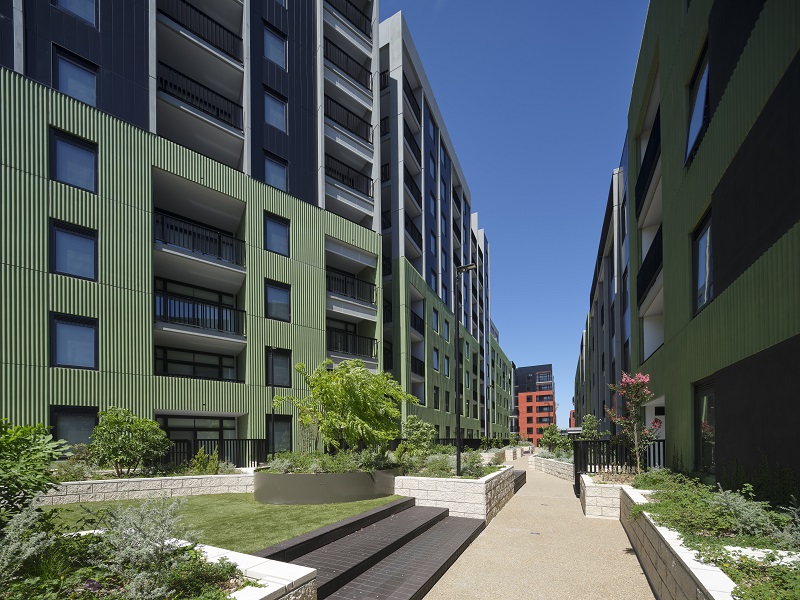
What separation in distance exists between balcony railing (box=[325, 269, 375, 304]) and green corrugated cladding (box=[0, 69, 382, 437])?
4.00 meters

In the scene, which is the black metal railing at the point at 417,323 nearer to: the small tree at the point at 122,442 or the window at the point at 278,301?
the window at the point at 278,301

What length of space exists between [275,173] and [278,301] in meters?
6.38

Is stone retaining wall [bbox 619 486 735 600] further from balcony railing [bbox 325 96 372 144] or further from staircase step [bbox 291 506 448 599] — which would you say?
balcony railing [bbox 325 96 372 144]

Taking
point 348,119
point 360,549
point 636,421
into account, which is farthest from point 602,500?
point 348,119

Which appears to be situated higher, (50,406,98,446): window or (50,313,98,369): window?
(50,313,98,369): window

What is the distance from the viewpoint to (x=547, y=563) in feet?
31.6

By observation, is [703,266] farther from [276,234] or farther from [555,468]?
[555,468]

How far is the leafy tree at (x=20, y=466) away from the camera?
514 centimetres

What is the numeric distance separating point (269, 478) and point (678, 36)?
1648 centimetres

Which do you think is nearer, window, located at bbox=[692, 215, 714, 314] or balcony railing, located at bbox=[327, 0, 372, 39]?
window, located at bbox=[692, 215, 714, 314]

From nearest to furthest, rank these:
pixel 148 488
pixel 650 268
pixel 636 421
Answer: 1. pixel 148 488
2. pixel 636 421
3. pixel 650 268

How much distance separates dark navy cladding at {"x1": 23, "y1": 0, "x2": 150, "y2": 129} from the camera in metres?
16.4

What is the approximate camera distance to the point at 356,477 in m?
13.4

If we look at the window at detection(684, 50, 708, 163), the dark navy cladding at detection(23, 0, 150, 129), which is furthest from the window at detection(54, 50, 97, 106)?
the window at detection(684, 50, 708, 163)
